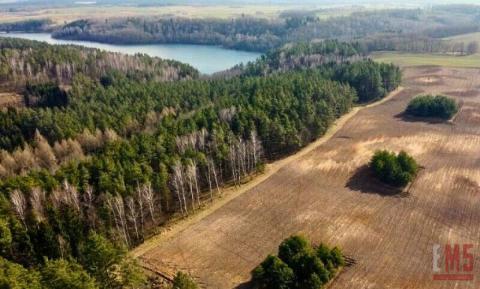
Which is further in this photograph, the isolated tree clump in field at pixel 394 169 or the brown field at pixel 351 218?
the isolated tree clump in field at pixel 394 169

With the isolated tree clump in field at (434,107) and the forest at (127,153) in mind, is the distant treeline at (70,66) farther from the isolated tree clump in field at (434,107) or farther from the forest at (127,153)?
the isolated tree clump in field at (434,107)

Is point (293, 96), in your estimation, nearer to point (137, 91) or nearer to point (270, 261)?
point (137, 91)

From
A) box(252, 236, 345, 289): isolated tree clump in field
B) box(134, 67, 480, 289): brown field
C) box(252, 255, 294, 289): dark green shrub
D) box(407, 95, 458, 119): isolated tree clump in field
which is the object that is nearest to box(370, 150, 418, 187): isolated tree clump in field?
box(134, 67, 480, 289): brown field

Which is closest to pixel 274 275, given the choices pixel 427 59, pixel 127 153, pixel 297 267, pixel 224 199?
pixel 297 267

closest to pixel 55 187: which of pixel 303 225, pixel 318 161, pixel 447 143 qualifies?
pixel 303 225

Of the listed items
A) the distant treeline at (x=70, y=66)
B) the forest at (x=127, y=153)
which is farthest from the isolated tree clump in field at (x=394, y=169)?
the distant treeline at (x=70, y=66)

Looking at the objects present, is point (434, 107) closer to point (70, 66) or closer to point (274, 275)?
point (274, 275)

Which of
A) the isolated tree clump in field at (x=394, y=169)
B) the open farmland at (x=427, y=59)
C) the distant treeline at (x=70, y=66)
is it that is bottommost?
the isolated tree clump in field at (x=394, y=169)
